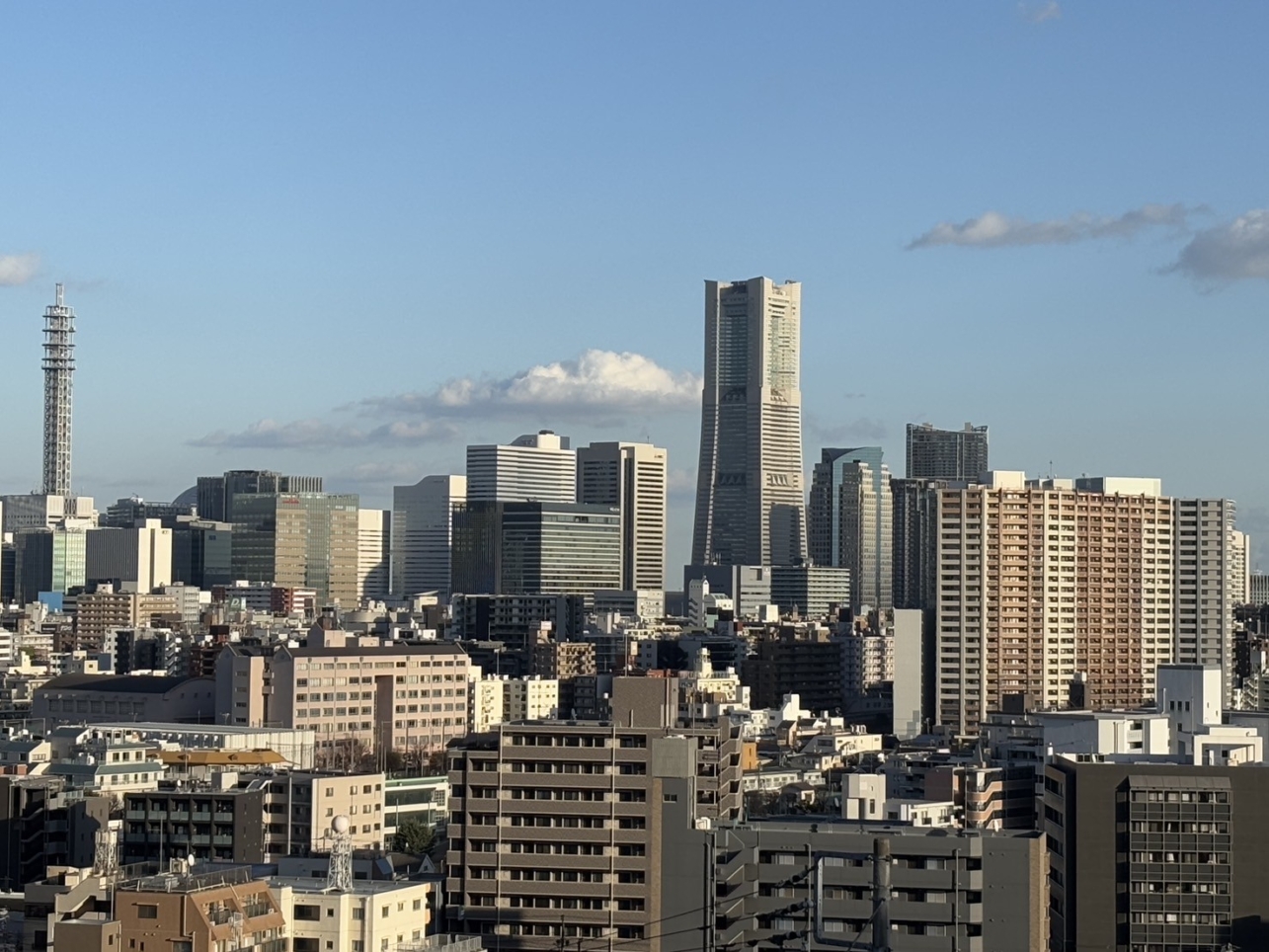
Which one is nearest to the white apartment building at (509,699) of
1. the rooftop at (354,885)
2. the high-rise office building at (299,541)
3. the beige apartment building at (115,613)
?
the beige apartment building at (115,613)

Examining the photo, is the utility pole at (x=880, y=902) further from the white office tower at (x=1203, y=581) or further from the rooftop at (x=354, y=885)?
the white office tower at (x=1203, y=581)

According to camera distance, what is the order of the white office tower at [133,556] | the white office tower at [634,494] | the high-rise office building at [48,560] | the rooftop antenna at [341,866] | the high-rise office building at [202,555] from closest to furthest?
1. the rooftop antenna at [341,866]
2. the white office tower at [133,556]
3. the high-rise office building at [48,560]
4. the high-rise office building at [202,555]
5. the white office tower at [634,494]

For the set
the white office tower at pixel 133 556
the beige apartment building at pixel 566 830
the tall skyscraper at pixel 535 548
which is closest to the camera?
the beige apartment building at pixel 566 830

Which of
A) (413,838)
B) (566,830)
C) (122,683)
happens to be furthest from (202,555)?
(566,830)

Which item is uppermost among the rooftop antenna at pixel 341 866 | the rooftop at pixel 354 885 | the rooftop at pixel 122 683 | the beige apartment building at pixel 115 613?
the beige apartment building at pixel 115 613

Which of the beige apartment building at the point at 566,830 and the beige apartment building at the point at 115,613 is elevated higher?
the beige apartment building at the point at 115,613

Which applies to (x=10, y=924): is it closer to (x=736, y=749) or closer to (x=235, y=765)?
(x=736, y=749)

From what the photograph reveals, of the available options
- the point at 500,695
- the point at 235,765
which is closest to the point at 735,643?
the point at 500,695
